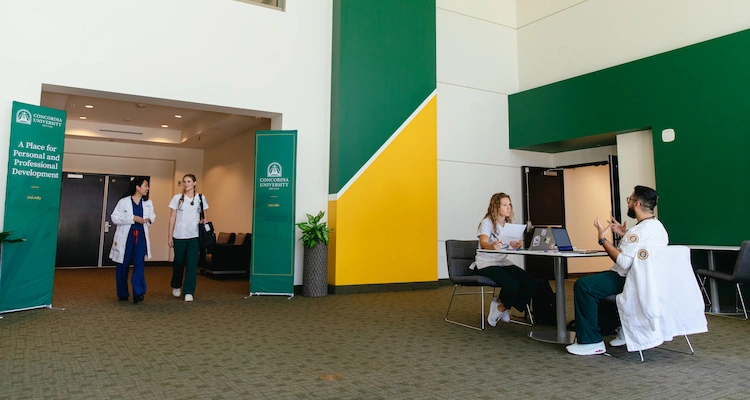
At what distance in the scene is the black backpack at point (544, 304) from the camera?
16.0ft

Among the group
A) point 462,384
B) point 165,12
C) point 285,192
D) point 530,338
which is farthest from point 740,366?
point 165,12

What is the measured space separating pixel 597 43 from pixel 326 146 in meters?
4.99

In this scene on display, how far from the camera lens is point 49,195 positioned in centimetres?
554

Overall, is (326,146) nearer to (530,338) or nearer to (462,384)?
(530,338)

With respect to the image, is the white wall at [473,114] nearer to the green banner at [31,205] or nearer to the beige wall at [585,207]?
the beige wall at [585,207]

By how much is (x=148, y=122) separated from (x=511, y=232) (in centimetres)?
924

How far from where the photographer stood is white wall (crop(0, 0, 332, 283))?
572 centimetres

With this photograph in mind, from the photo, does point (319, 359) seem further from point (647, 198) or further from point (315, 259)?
point (315, 259)

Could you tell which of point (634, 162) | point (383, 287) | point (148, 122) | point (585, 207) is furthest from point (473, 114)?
point (148, 122)

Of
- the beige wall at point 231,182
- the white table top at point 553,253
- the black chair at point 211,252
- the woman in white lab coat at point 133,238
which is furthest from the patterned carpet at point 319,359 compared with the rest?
the beige wall at point 231,182

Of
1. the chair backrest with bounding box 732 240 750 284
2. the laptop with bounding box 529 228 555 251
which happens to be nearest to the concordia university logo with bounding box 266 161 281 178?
the laptop with bounding box 529 228 555 251

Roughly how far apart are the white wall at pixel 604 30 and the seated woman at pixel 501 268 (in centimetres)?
473

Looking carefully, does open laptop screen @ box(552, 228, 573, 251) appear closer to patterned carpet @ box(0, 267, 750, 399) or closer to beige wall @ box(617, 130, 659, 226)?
patterned carpet @ box(0, 267, 750, 399)

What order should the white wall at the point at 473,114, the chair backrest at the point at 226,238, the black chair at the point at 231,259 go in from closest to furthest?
the white wall at the point at 473,114, the black chair at the point at 231,259, the chair backrest at the point at 226,238
